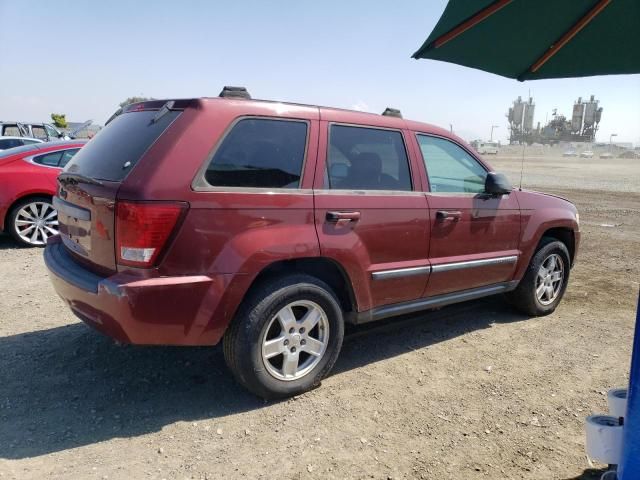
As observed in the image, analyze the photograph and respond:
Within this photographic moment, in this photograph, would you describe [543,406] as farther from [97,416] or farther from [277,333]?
[97,416]

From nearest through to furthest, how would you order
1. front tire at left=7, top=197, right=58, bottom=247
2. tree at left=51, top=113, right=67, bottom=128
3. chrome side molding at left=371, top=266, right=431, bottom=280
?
1. chrome side molding at left=371, top=266, right=431, bottom=280
2. front tire at left=7, top=197, right=58, bottom=247
3. tree at left=51, top=113, right=67, bottom=128

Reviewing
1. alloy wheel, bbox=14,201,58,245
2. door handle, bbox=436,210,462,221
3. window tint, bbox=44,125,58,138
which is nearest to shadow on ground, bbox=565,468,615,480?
door handle, bbox=436,210,462,221

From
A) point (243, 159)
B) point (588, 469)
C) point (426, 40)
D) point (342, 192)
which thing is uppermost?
point (426, 40)

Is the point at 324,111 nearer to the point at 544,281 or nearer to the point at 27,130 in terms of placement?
the point at 544,281

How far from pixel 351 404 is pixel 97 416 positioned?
1588 mm

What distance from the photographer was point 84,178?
3.09 meters

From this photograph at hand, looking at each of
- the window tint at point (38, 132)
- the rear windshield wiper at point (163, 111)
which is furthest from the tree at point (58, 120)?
the rear windshield wiper at point (163, 111)

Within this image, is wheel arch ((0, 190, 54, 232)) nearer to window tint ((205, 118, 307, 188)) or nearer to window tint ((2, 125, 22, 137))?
window tint ((205, 118, 307, 188))

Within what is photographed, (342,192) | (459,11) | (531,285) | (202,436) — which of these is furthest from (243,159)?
(531,285)

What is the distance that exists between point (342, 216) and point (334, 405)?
A: 4.09 feet

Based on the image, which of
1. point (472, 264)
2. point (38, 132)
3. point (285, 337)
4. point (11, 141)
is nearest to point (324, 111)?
point (285, 337)

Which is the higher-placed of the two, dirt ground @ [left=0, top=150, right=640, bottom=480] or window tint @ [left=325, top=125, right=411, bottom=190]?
window tint @ [left=325, top=125, right=411, bottom=190]

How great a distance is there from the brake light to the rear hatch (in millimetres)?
90

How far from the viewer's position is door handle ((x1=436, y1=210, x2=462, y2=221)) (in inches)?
153
